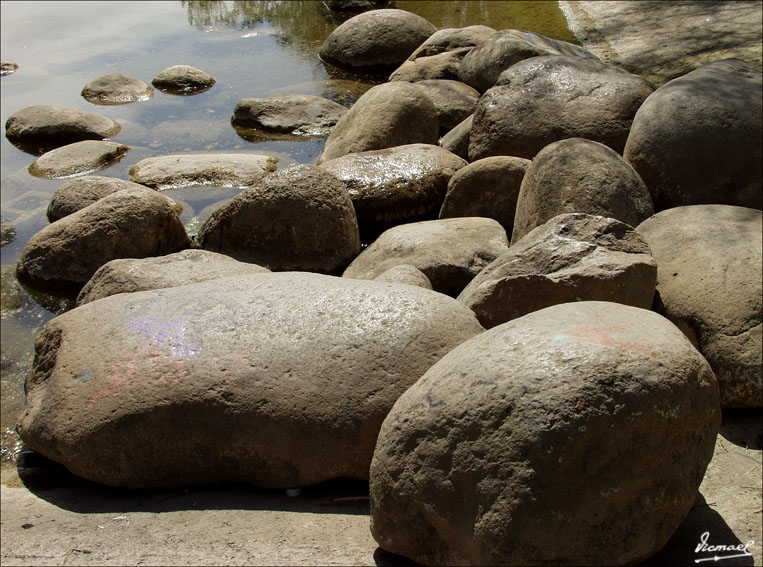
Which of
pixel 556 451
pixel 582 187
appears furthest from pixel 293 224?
pixel 556 451

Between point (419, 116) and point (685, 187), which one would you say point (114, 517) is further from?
point (419, 116)

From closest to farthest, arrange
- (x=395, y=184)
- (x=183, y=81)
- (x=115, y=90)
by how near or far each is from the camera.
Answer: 1. (x=395, y=184)
2. (x=115, y=90)
3. (x=183, y=81)

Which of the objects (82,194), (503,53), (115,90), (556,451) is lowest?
(115,90)

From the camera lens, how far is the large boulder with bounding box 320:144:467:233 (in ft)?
18.6

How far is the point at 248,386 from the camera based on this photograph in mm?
3025

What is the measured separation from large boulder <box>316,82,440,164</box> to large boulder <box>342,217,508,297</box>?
174 centimetres

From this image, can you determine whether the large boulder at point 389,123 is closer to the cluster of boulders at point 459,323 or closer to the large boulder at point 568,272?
the cluster of boulders at point 459,323

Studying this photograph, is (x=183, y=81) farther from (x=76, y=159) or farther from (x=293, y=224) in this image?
(x=293, y=224)

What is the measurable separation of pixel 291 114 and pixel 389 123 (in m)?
2.39

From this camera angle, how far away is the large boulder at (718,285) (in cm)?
337

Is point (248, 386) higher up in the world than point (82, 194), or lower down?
higher up

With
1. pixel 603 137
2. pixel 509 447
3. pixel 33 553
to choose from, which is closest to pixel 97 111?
pixel 603 137

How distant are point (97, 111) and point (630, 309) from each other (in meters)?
8.37

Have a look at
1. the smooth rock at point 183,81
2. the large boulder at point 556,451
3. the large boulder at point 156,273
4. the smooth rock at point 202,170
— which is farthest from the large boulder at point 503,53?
the large boulder at point 556,451
